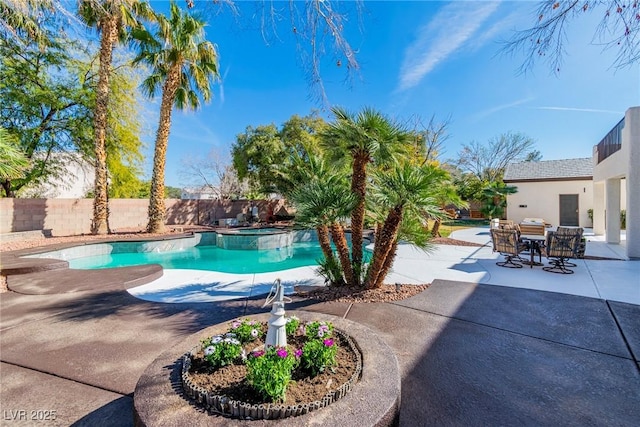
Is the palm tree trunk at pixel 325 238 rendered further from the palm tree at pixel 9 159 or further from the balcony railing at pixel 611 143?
the balcony railing at pixel 611 143

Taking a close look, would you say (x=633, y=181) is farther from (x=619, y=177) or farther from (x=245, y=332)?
(x=245, y=332)

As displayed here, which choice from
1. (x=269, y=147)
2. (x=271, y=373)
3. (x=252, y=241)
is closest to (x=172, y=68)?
(x=252, y=241)

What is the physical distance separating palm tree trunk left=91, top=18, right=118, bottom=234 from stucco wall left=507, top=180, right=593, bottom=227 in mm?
25526

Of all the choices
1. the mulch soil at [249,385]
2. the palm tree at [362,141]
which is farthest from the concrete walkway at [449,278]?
the mulch soil at [249,385]

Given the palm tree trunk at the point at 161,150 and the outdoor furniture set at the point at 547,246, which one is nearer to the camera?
the outdoor furniture set at the point at 547,246

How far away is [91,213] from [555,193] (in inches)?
1182

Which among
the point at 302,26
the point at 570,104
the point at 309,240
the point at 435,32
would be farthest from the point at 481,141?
the point at 302,26

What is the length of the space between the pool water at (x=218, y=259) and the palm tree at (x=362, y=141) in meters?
4.47

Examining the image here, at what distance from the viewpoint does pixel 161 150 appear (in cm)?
1430

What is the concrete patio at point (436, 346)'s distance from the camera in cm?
247

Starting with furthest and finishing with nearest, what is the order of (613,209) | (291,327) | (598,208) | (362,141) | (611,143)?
(598,208) → (611,143) → (613,209) → (362,141) → (291,327)

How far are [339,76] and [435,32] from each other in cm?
235

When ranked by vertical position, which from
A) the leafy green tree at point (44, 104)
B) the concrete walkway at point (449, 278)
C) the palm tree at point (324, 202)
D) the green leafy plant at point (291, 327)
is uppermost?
the leafy green tree at point (44, 104)

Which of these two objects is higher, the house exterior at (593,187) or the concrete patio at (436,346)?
the house exterior at (593,187)
